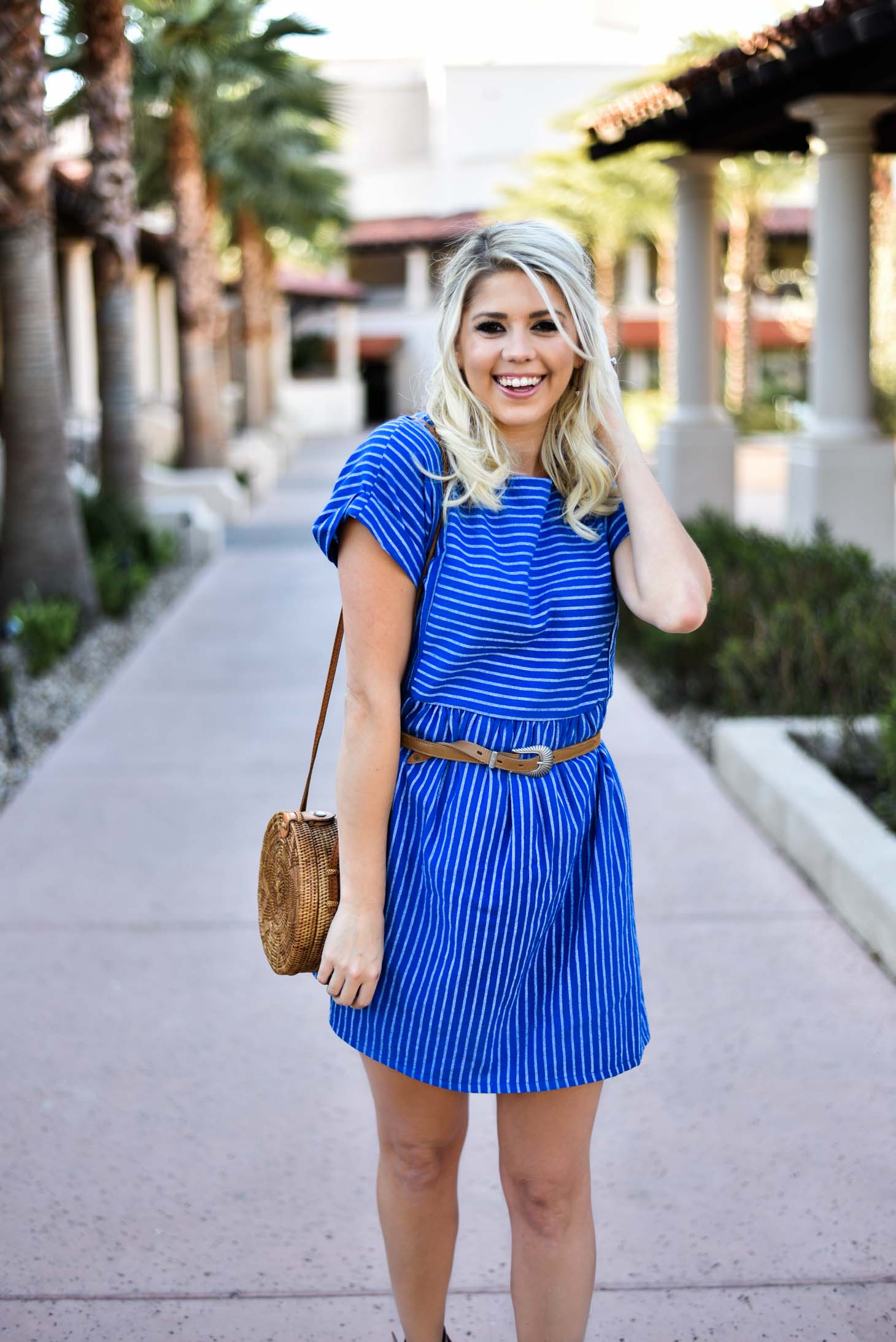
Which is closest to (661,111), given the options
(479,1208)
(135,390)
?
(135,390)

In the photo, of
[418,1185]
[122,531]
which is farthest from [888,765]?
[122,531]

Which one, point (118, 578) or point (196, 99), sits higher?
point (196, 99)

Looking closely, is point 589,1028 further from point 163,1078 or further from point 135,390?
point 135,390

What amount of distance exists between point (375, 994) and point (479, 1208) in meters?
1.23

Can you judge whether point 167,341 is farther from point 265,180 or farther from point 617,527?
point 617,527

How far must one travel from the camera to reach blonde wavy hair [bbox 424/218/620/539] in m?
2.22

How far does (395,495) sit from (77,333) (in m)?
23.4

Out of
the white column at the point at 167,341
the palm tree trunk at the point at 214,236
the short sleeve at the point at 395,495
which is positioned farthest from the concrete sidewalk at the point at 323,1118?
the white column at the point at 167,341

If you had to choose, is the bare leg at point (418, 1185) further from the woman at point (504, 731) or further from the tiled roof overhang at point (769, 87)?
the tiled roof overhang at point (769, 87)

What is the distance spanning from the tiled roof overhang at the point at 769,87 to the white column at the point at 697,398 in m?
0.93

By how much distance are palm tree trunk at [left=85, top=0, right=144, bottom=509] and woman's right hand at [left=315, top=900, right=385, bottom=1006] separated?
12.2 metres

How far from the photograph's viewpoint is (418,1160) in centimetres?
237

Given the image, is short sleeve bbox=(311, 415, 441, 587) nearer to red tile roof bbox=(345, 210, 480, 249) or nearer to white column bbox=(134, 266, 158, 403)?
white column bbox=(134, 266, 158, 403)

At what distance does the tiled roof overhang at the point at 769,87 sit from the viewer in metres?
8.32
